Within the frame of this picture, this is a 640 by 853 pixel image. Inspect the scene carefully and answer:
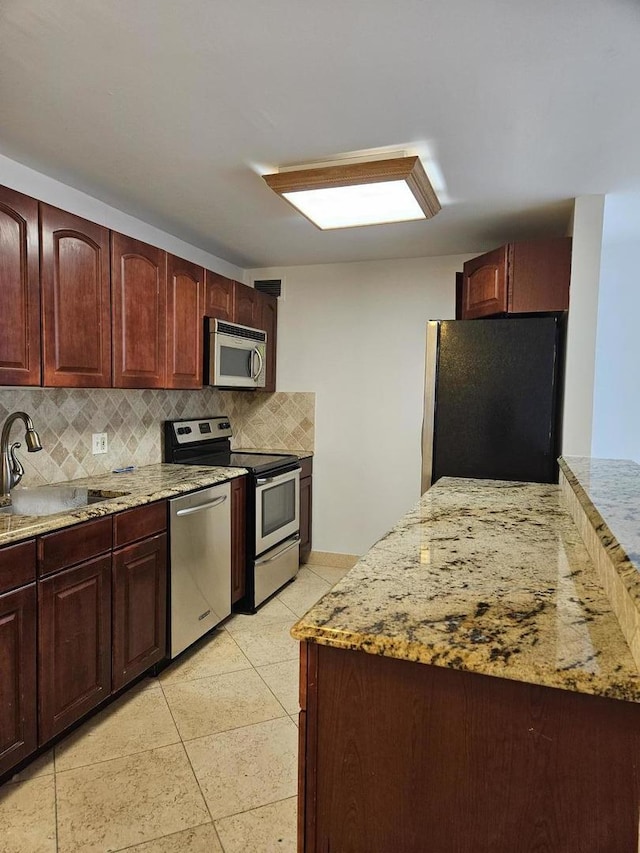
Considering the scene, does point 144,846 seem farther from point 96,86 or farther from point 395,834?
point 96,86

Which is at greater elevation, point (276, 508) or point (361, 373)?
point (361, 373)

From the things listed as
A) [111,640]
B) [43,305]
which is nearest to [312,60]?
[43,305]

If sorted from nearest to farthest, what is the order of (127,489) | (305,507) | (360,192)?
1. (360,192)
2. (127,489)
3. (305,507)

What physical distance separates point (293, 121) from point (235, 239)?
1.63 metres

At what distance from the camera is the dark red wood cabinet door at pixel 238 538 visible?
3.07m

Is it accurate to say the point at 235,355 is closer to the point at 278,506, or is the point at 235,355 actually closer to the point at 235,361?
the point at 235,361

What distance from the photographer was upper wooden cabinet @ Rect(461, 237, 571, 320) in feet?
9.20

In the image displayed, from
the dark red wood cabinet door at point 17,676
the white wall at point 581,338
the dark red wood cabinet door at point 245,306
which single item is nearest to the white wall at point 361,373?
the dark red wood cabinet door at point 245,306

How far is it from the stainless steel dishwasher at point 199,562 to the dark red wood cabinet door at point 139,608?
7 centimetres

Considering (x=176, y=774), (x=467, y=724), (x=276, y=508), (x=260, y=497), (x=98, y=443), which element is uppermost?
(x=98, y=443)

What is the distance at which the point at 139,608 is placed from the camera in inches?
91.0

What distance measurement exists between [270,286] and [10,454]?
99.5 inches

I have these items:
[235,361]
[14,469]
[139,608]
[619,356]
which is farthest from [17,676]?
[619,356]

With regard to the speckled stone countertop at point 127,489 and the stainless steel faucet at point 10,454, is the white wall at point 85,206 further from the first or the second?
the speckled stone countertop at point 127,489
